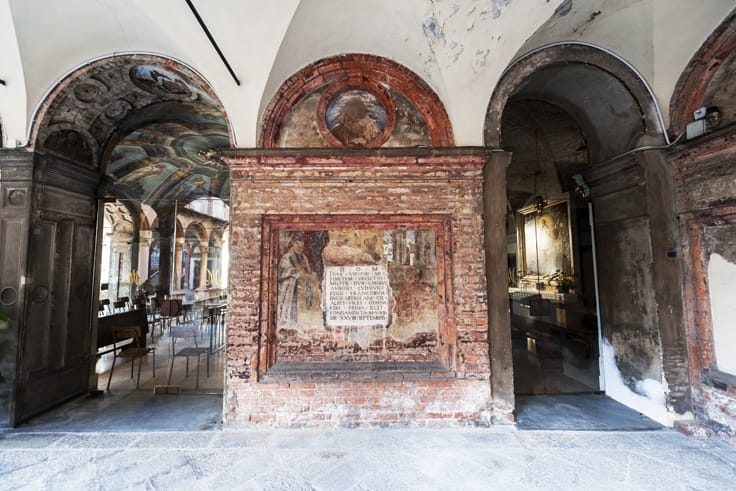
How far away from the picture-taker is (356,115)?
174 inches

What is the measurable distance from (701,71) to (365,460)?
604 centimetres

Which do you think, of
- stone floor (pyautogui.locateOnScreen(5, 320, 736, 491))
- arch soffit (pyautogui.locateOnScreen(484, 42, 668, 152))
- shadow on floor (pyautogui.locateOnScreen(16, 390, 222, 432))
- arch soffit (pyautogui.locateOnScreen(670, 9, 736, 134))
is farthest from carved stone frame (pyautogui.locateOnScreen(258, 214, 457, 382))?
arch soffit (pyautogui.locateOnScreen(670, 9, 736, 134))

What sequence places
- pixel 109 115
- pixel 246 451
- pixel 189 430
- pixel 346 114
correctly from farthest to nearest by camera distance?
pixel 109 115 → pixel 346 114 → pixel 189 430 → pixel 246 451

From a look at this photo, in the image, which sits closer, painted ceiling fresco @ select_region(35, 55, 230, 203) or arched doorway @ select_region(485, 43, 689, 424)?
arched doorway @ select_region(485, 43, 689, 424)

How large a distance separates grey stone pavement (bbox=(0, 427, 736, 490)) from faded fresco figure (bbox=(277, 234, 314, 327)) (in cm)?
151

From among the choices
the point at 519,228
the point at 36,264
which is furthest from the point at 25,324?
the point at 519,228

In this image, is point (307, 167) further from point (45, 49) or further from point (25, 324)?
point (25, 324)

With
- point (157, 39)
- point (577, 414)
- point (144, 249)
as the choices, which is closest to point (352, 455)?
point (577, 414)

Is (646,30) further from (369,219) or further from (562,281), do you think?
(562,281)

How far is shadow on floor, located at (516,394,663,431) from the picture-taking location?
12.7ft

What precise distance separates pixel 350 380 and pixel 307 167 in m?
2.74

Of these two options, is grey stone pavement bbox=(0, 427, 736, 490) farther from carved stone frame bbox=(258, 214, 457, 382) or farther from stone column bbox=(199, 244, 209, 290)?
stone column bbox=(199, 244, 209, 290)

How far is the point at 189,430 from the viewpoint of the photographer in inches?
150

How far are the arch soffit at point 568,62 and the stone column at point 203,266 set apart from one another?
28.9 feet
